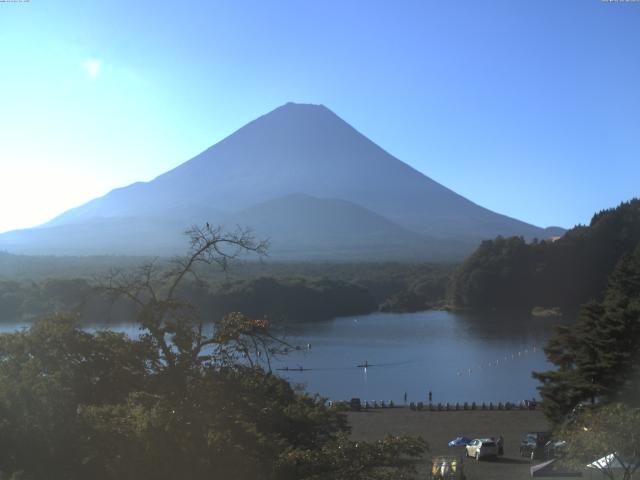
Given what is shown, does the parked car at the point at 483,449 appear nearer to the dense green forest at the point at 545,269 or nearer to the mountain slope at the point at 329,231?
the dense green forest at the point at 545,269

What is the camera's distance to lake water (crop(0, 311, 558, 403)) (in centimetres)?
1653

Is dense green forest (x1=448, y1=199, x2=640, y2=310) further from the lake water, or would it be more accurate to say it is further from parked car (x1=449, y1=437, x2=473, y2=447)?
parked car (x1=449, y1=437, x2=473, y2=447)

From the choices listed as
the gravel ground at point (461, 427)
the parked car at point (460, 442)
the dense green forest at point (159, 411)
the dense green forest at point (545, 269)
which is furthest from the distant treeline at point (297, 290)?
the dense green forest at point (159, 411)

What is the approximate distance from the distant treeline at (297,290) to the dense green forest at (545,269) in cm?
325

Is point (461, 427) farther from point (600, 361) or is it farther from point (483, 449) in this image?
point (600, 361)

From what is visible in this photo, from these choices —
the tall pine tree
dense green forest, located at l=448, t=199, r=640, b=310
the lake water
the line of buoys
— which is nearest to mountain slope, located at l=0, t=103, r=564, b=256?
dense green forest, located at l=448, t=199, r=640, b=310

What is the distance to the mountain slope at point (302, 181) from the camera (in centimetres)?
8556

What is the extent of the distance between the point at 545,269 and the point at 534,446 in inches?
1112

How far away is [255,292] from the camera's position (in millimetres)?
29438

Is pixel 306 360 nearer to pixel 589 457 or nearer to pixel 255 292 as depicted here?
pixel 255 292

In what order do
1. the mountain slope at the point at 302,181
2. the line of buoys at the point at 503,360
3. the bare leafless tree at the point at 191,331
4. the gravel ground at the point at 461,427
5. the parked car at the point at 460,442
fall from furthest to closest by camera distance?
the mountain slope at the point at 302,181
the line of buoys at the point at 503,360
the parked car at the point at 460,442
the gravel ground at the point at 461,427
the bare leafless tree at the point at 191,331

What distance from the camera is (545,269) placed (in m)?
36.2

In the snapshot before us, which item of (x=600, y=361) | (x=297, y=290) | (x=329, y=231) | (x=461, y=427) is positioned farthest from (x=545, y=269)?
(x=329, y=231)

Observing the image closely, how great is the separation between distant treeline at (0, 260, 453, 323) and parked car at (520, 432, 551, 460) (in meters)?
9.65
